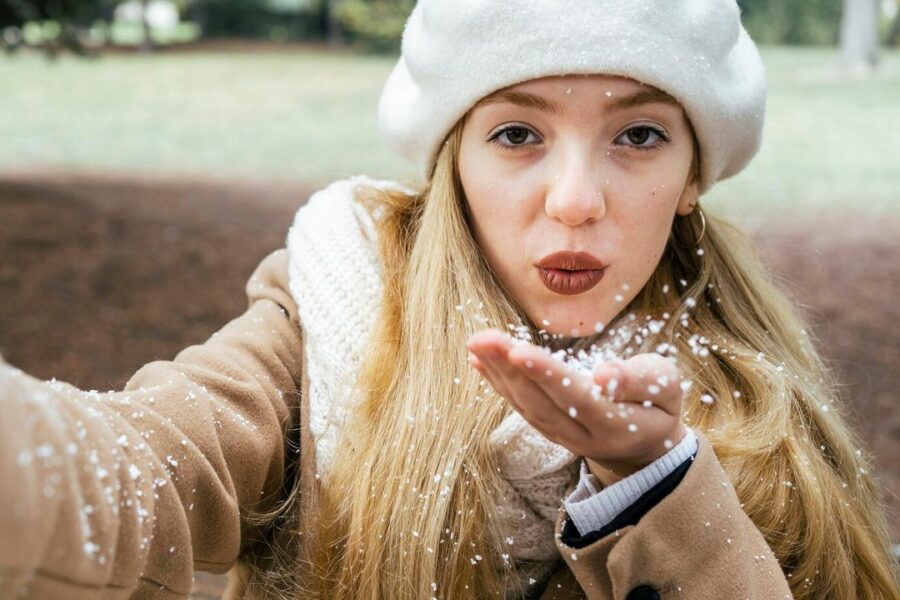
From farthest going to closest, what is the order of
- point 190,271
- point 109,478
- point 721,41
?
point 190,271, point 721,41, point 109,478

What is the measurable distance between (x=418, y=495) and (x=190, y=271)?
6.16 metres

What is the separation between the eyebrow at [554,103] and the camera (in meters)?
1.76

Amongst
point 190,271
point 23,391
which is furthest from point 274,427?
point 190,271

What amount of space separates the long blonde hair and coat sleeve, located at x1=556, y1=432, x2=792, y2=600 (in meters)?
0.24

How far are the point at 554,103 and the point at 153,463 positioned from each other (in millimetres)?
845

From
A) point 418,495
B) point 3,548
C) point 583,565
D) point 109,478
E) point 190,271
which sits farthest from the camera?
point 190,271

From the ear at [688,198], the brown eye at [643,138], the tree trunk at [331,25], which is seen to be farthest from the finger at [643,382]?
the tree trunk at [331,25]

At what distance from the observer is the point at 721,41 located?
1880 millimetres

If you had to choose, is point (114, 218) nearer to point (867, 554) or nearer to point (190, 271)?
point (190, 271)

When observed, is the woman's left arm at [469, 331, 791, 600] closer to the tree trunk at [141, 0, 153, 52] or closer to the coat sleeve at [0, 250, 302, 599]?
the coat sleeve at [0, 250, 302, 599]

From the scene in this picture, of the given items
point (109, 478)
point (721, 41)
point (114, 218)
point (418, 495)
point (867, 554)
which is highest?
point (721, 41)

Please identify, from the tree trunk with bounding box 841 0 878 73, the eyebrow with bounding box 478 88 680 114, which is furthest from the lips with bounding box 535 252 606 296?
the tree trunk with bounding box 841 0 878 73

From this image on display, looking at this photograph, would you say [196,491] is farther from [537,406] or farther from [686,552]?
[686,552]

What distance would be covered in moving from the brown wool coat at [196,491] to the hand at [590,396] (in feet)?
0.54
